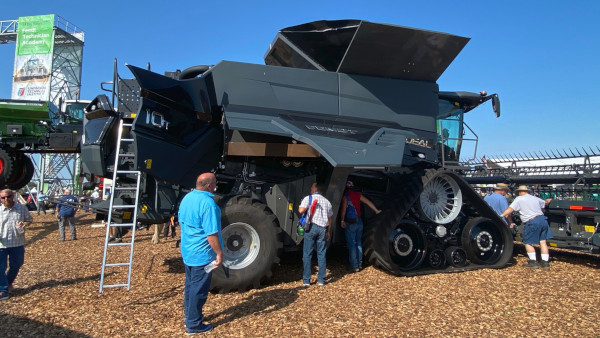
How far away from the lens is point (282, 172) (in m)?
6.16

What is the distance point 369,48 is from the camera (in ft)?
19.9

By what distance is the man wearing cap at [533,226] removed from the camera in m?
7.09

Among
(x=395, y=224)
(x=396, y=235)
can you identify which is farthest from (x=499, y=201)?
(x=395, y=224)

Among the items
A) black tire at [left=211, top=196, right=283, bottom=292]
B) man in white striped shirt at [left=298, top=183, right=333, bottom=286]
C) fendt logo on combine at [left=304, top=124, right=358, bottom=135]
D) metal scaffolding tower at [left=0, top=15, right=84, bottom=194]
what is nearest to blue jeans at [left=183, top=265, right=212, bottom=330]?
black tire at [left=211, top=196, right=283, bottom=292]

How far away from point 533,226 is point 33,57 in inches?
1443

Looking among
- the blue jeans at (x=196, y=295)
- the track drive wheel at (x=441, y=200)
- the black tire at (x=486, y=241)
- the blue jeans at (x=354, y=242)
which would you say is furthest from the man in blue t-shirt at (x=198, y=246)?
the black tire at (x=486, y=241)

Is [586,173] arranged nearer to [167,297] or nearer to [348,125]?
[348,125]

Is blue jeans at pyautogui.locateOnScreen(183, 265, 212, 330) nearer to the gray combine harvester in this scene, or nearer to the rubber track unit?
the gray combine harvester

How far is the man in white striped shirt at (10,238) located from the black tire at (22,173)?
27.9 feet

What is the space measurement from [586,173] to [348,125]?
5.66 metres

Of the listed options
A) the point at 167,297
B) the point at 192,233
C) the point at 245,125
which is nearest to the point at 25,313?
the point at 167,297

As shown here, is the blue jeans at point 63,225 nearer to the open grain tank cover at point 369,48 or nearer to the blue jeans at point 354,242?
the open grain tank cover at point 369,48

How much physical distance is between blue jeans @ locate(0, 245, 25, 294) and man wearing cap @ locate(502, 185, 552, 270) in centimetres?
806

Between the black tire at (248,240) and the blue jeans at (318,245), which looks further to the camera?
the blue jeans at (318,245)
